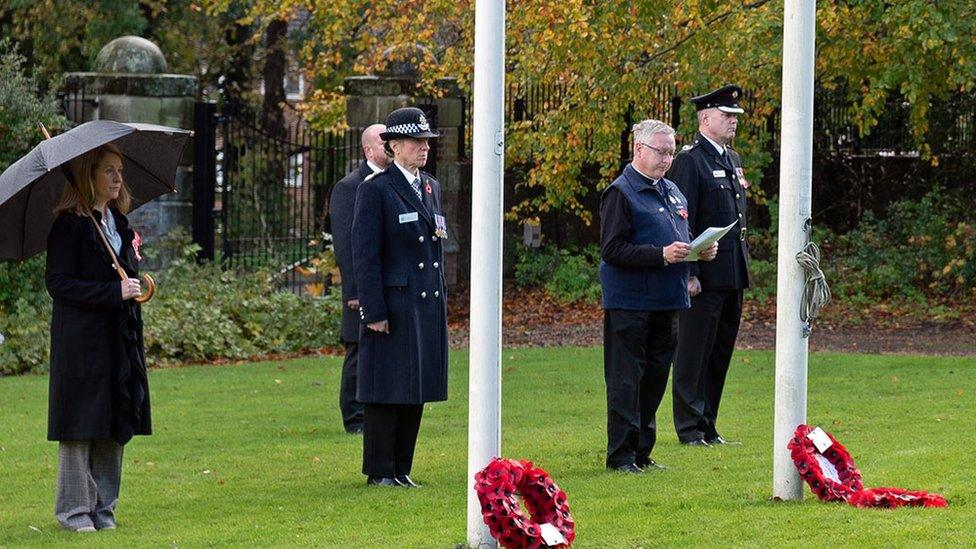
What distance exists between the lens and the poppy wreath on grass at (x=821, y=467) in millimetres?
7855

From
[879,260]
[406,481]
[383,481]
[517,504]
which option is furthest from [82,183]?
[879,260]

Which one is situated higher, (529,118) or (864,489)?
(529,118)

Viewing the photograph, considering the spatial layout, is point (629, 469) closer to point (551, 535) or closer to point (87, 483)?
point (551, 535)

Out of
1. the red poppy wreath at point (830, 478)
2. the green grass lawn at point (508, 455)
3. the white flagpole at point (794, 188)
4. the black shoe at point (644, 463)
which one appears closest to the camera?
the green grass lawn at point (508, 455)

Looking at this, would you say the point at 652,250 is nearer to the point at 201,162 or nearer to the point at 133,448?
the point at 133,448

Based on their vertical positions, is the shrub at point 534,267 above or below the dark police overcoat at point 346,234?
below

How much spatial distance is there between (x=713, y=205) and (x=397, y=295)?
2665 mm

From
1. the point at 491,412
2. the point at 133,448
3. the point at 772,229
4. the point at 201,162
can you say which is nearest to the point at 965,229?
the point at 772,229

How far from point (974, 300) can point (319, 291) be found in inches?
329

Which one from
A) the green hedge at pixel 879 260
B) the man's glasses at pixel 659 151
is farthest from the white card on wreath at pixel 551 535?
the green hedge at pixel 879 260

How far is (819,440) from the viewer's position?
789cm

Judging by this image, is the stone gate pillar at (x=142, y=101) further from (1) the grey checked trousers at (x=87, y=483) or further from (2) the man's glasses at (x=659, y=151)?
(1) the grey checked trousers at (x=87, y=483)

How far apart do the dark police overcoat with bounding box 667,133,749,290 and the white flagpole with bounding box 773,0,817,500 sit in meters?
2.81

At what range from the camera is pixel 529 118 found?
22375 millimetres
